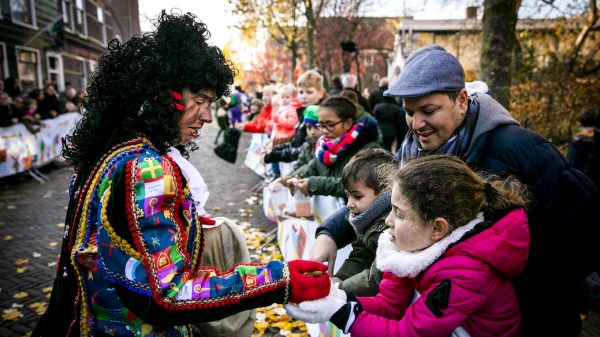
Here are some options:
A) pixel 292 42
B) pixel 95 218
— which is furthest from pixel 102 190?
pixel 292 42

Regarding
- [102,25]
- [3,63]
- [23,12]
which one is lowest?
[3,63]

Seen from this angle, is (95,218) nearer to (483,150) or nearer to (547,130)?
(483,150)

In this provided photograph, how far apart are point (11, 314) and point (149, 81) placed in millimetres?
3693

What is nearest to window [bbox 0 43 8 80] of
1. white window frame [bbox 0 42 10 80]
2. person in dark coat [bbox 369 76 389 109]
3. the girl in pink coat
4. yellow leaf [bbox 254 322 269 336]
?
white window frame [bbox 0 42 10 80]

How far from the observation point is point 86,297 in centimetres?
165

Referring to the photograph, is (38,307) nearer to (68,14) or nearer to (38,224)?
(38,224)

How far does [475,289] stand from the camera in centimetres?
156

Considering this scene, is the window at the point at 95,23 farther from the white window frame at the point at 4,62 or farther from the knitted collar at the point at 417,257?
the knitted collar at the point at 417,257

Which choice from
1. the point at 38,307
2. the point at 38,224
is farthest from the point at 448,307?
the point at 38,224

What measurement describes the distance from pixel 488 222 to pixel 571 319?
694 mm

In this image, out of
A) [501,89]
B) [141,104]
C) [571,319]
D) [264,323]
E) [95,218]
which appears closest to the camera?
[95,218]

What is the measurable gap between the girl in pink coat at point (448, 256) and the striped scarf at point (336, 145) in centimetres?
229

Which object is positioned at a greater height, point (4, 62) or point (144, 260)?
point (4, 62)

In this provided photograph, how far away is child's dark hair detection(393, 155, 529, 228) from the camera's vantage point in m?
1.70
